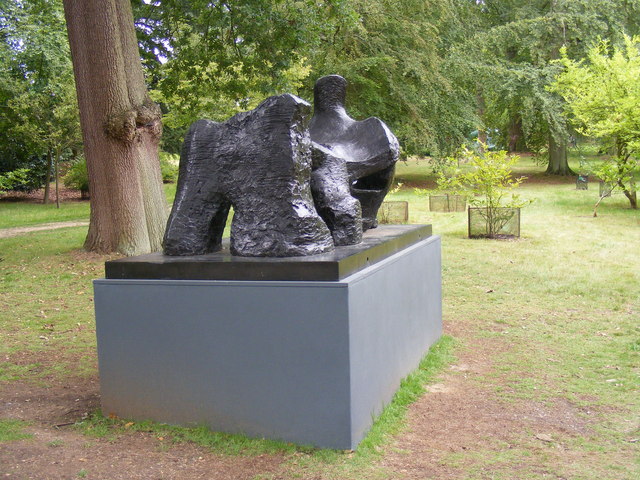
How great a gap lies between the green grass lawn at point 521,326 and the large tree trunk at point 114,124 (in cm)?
78

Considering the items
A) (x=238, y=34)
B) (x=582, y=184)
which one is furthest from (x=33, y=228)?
(x=582, y=184)

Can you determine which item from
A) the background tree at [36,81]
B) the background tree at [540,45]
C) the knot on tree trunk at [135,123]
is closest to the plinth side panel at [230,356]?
the knot on tree trunk at [135,123]

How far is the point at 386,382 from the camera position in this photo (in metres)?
4.90

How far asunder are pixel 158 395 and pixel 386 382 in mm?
1563

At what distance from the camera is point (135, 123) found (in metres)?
10.3

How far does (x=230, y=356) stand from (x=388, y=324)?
4.02 ft

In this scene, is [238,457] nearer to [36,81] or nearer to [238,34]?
[238,34]

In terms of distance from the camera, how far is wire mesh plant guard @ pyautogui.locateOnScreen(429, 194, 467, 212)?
18.9 meters

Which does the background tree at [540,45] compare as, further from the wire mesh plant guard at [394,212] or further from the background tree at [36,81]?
the background tree at [36,81]

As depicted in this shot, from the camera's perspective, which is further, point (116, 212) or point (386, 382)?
point (116, 212)

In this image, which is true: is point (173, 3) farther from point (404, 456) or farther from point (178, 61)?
point (404, 456)

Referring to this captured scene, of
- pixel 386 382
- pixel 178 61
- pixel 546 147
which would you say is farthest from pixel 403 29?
pixel 386 382

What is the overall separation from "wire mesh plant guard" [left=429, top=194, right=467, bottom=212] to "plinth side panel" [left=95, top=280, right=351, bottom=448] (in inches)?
593

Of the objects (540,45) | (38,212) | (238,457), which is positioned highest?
(540,45)
